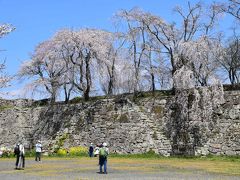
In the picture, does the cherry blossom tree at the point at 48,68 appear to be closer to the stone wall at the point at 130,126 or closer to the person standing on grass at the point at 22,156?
the stone wall at the point at 130,126

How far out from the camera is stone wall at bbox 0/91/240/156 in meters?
27.0

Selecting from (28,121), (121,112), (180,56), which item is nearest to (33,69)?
(28,121)

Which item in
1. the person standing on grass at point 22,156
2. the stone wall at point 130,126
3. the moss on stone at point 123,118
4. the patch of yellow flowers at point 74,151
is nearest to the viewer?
the person standing on grass at point 22,156

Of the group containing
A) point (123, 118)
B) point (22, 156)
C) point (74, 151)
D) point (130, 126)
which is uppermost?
point (123, 118)

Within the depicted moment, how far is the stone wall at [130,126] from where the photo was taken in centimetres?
2702

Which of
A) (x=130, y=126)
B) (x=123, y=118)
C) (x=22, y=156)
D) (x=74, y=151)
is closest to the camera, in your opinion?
(x=22, y=156)

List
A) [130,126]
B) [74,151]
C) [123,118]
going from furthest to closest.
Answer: [74,151]
[123,118]
[130,126]

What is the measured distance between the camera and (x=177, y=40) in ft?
104

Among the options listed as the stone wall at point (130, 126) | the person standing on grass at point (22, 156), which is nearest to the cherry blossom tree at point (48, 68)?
the stone wall at point (130, 126)

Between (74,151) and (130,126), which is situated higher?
(130,126)

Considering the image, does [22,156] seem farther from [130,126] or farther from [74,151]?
[130,126]

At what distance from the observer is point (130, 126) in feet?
98.5

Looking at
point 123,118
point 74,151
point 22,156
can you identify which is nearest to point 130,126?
point 123,118

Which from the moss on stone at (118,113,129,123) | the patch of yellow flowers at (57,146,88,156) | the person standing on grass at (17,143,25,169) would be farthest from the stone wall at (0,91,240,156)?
the person standing on grass at (17,143,25,169)
